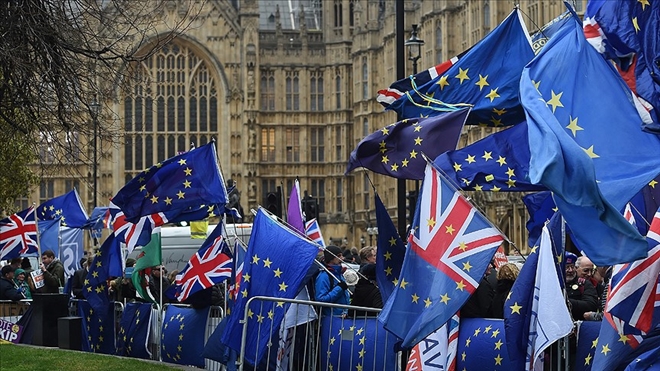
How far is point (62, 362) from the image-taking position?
1480 cm

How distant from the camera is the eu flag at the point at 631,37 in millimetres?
10469

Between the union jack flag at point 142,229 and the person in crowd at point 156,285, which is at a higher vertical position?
the union jack flag at point 142,229

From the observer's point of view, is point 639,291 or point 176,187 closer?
point 639,291

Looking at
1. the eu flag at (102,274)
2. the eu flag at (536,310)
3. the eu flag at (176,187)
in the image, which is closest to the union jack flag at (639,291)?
the eu flag at (536,310)

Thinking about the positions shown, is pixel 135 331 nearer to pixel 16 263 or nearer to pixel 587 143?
pixel 16 263

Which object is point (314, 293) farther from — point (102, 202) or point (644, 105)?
point (102, 202)

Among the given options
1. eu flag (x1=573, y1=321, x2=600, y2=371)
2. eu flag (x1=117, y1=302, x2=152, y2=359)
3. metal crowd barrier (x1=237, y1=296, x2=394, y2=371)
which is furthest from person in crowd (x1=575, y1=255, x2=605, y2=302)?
eu flag (x1=117, y1=302, x2=152, y2=359)

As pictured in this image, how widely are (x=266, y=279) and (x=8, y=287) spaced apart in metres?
7.98

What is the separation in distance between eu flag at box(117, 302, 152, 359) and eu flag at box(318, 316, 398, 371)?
464cm

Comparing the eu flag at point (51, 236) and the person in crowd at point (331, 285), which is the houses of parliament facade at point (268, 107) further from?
the person in crowd at point (331, 285)

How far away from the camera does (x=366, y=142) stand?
12242mm

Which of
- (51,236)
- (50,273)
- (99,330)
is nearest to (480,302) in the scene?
(99,330)

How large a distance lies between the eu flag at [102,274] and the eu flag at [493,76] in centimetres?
689

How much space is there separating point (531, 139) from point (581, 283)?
2.77 m
